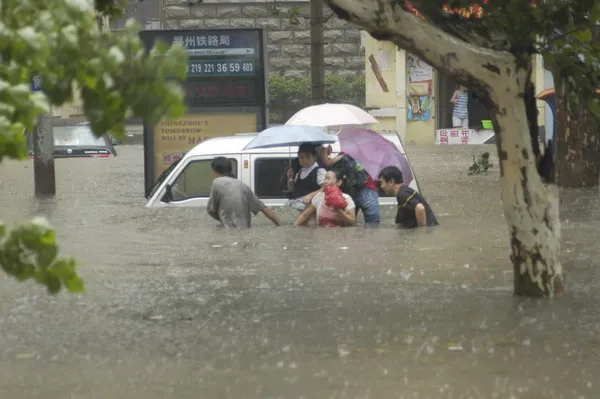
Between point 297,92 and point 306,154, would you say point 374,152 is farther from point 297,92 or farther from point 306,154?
point 297,92

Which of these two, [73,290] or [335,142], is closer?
[73,290]

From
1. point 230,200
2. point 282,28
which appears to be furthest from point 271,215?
point 282,28

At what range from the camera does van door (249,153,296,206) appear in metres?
14.4

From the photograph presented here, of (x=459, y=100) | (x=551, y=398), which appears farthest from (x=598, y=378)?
(x=459, y=100)

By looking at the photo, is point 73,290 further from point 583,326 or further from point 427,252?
point 427,252

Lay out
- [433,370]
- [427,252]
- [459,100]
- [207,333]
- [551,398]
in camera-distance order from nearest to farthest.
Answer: [551,398] → [433,370] → [207,333] → [427,252] → [459,100]

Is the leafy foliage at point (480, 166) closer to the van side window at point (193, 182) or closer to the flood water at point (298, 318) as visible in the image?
the flood water at point (298, 318)

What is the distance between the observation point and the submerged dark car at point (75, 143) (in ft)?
103

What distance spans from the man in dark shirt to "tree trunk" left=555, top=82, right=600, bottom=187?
7218 mm

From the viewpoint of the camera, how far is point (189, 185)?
48.7ft

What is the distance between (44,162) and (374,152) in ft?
25.3

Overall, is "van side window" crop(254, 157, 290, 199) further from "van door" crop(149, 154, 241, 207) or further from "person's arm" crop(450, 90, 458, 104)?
"person's arm" crop(450, 90, 458, 104)

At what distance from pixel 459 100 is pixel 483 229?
22.7m

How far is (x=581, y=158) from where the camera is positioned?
2020cm
